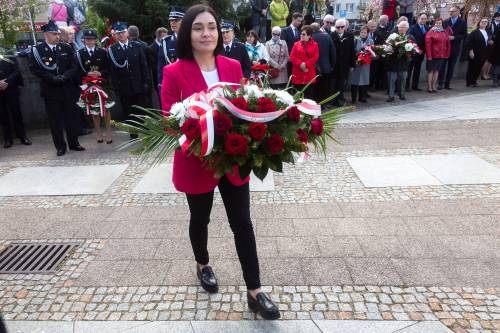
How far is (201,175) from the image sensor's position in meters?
2.71

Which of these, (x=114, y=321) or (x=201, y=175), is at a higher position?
(x=201, y=175)

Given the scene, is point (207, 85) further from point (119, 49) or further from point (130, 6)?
point (130, 6)

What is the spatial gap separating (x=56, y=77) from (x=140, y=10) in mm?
5207

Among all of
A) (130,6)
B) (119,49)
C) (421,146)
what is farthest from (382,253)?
→ (130,6)

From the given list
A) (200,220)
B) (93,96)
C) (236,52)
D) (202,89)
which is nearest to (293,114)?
(202,89)

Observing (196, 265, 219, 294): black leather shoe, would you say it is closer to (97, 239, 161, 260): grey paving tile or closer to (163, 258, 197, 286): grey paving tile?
(163, 258, 197, 286): grey paving tile

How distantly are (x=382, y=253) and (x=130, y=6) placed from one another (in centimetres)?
1013

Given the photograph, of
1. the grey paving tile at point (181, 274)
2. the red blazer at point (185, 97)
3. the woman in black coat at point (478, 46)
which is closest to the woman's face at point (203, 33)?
the red blazer at point (185, 97)

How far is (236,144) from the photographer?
215cm

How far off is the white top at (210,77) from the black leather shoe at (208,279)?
4.71 ft

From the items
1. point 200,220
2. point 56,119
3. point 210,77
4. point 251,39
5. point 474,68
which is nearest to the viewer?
point 210,77

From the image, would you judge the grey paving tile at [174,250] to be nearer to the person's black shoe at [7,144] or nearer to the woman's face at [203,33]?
the woman's face at [203,33]

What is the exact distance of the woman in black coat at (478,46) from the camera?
12230 mm

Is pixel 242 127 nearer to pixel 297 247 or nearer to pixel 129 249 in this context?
pixel 297 247
